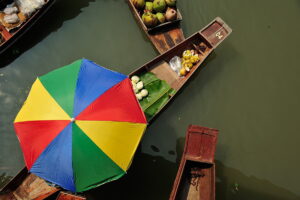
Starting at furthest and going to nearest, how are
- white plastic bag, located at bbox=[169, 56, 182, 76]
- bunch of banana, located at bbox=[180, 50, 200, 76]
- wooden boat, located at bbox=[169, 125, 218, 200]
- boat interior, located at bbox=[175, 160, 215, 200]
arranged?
white plastic bag, located at bbox=[169, 56, 182, 76] < bunch of banana, located at bbox=[180, 50, 200, 76] < boat interior, located at bbox=[175, 160, 215, 200] < wooden boat, located at bbox=[169, 125, 218, 200]

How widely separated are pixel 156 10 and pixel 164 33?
0.63 metres

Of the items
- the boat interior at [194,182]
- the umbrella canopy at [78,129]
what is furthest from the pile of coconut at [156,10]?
the boat interior at [194,182]

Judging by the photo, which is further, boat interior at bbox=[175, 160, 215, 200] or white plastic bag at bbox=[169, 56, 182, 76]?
white plastic bag at bbox=[169, 56, 182, 76]

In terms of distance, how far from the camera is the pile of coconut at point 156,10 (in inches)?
273

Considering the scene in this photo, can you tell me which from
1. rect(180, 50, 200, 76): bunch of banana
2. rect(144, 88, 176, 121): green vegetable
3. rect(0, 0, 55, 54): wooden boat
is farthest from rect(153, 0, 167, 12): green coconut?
rect(0, 0, 55, 54): wooden boat

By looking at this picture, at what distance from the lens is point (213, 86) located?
24.0ft

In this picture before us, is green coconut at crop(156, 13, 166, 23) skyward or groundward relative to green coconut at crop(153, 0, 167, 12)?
groundward

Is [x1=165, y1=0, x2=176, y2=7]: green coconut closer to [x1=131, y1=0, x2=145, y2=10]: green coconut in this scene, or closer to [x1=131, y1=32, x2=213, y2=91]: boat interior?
[x1=131, y1=0, x2=145, y2=10]: green coconut

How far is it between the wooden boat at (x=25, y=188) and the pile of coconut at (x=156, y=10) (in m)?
4.58

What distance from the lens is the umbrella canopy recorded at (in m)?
4.61

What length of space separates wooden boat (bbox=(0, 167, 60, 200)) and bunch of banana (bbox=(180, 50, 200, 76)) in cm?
404

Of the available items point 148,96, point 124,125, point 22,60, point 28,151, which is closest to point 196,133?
point 148,96

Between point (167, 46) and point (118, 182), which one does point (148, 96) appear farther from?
point (118, 182)

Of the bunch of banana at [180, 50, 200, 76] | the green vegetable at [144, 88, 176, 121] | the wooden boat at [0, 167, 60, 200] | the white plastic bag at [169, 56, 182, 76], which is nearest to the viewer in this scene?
the wooden boat at [0, 167, 60, 200]
